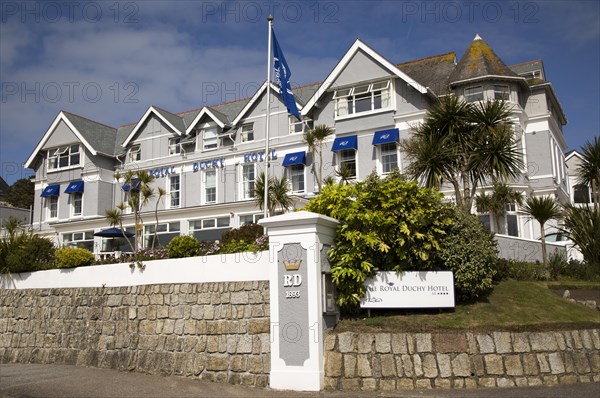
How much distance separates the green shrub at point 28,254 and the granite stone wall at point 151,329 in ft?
3.00

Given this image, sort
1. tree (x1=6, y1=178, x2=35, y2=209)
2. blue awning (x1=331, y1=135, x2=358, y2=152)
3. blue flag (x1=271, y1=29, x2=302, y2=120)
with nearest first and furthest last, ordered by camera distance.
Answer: blue flag (x1=271, y1=29, x2=302, y2=120), blue awning (x1=331, y1=135, x2=358, y2=152), tree (x1=6, y1=178, x2=35, y2=209)

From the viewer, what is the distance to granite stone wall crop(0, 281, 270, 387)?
41.3ft

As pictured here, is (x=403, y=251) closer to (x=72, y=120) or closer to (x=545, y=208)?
(x=545, y=208)

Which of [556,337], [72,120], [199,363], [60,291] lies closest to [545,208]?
[556,337]

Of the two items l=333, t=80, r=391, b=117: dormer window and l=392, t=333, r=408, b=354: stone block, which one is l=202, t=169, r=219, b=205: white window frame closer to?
l=333, t=80, r=391, b=117: dormer window

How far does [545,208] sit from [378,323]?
8.84 metres

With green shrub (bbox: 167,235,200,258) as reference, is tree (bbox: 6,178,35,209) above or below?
above

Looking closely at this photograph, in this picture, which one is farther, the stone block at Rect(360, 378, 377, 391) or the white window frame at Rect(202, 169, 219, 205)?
the white window frame at Rect(202, 169, 219, 205)

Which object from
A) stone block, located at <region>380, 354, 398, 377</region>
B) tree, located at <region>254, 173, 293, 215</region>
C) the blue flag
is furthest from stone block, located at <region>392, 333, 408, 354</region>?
tree, located at <region>254, 173, 293, 215</region>

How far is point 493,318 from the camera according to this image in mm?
11953

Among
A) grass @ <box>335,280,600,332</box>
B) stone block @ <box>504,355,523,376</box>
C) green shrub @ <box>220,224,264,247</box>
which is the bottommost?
stone block @ <box>504,355,523,376</box>

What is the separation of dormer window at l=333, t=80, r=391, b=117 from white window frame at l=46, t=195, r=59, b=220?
69.6ft

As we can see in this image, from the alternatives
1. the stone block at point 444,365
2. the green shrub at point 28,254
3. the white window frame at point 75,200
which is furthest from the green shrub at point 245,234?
the white window frame at point 75,200

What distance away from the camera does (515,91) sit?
27.3m
